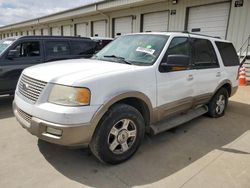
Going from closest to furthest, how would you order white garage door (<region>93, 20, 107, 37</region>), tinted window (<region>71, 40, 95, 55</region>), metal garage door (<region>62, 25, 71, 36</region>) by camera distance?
tinted window (<region>71, 40, 95, 55</region>), white garage door (<region>93, 20, 107, 37</region>), metal garage door (<region>62, 25, 71, 36</region>)

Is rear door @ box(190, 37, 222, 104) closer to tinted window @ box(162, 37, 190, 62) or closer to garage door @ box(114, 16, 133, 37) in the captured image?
tinted window @ box(162, 37, 190, 62)

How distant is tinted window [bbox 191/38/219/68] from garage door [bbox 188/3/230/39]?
256 inches

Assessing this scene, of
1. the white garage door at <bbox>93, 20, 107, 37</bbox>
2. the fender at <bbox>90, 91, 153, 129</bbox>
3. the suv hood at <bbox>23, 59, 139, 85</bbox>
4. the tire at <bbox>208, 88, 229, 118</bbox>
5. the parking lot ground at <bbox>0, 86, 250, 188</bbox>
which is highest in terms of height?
the white garage door at <bbox>93, 20, 107, 37</bbox>

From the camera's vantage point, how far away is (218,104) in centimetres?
498

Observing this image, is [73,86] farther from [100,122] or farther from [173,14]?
[173,14]

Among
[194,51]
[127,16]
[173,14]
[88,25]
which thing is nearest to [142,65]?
[194,51]

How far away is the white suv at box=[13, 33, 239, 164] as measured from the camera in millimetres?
2426

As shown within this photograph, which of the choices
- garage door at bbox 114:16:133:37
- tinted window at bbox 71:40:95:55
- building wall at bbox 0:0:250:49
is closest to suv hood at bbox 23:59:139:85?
tinted window at bbox 71:40:95:55

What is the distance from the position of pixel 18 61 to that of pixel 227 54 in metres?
5.09

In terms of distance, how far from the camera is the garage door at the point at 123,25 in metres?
14.3

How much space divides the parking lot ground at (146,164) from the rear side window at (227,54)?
167cm

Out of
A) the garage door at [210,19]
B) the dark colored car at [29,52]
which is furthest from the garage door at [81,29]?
the dark colored car at [29,52]

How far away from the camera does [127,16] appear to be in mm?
14320

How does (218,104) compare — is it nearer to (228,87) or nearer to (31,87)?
(228,87)
